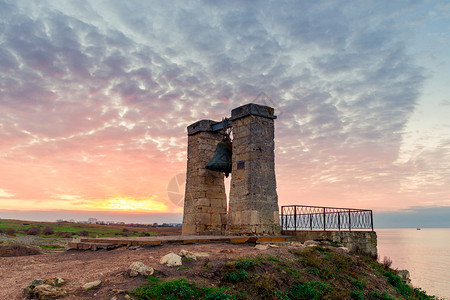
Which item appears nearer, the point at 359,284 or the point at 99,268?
the point at 99,268

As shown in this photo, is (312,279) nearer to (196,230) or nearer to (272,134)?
(272,134)

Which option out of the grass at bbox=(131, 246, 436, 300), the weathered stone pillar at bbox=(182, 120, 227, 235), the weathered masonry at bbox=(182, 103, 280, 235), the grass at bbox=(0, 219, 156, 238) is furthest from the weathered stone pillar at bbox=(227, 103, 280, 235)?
the grass at bbox=(0, 219, 156, 238)

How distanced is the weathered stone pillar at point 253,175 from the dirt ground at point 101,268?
2095 mm

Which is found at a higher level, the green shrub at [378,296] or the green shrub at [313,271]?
Result: the green shrub at [313,271]

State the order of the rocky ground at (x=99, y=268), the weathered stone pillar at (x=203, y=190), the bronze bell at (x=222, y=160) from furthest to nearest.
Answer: the weathered stone pillar at (x=203, y=190) → the bronze bell at (x=222, y=160) → the rocky ground at (x=99, y=268)

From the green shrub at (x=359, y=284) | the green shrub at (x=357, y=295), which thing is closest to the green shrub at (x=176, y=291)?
the green shrub at (x=357, y=295)

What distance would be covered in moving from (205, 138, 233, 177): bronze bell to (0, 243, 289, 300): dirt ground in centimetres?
416

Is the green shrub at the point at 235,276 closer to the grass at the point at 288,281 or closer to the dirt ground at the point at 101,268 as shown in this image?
the grass at the point at 288,281

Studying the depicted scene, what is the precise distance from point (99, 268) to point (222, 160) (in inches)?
307

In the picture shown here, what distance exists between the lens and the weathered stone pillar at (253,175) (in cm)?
1318

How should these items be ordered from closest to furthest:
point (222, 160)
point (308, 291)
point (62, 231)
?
point (308, 291) < point (222, 160) < point (62, 231)

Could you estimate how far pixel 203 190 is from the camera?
Answer: 16547mm

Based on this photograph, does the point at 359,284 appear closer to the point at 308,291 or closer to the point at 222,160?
the point at 308,291

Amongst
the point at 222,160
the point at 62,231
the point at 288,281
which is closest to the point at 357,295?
the point at 288,281
